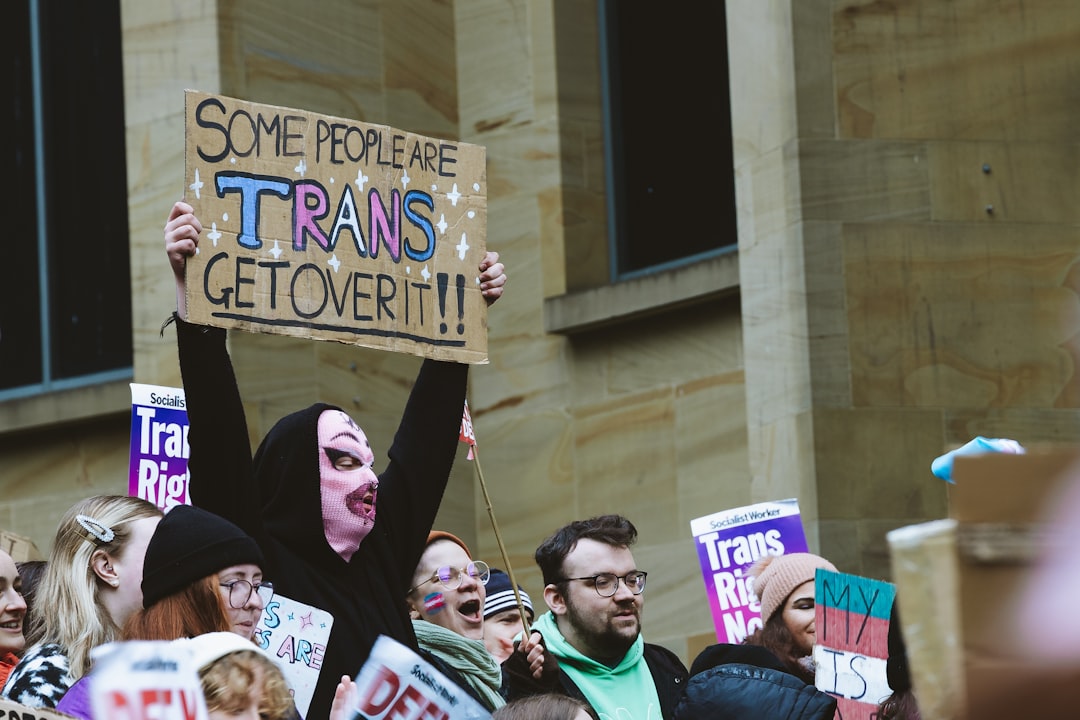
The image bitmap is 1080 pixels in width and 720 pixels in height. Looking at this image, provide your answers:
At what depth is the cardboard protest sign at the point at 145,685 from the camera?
341cm

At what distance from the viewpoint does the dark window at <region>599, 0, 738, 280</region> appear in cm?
1169

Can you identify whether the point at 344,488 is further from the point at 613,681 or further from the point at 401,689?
the point at 401,689

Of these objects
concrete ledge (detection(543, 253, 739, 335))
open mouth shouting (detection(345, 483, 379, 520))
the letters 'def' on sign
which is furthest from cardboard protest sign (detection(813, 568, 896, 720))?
concrete ledge (detection(543, 253, 739, 335))

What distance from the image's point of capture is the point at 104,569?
17.7ft

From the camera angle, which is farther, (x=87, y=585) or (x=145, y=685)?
(x=87, y=585)

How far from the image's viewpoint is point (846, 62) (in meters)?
9.77

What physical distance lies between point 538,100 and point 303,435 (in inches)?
265

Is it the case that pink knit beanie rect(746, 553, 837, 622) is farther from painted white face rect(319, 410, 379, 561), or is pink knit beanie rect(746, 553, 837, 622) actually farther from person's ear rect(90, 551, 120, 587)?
person's ear rect(90, 551, 120, 587)

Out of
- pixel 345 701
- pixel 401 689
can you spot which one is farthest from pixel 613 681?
pixel 401 689

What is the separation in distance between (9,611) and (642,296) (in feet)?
18.7

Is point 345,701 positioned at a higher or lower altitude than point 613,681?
higher

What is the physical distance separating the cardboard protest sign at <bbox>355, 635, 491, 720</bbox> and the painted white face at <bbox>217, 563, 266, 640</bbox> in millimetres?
954

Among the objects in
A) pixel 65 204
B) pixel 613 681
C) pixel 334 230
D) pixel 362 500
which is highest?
pixel 65 204

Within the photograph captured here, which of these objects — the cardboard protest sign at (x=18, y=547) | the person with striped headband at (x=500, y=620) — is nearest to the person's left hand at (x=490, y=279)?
the person with striped headband at (x=500, y=620)
